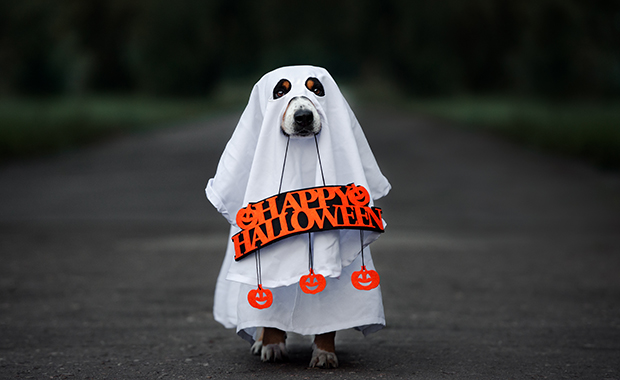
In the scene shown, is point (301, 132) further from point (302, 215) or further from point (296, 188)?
point (302, 215)

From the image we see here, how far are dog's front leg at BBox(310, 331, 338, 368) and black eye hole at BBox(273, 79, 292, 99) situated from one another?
4.10ft

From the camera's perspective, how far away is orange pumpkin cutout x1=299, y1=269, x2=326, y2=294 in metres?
3.43

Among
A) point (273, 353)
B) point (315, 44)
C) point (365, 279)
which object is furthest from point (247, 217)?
point (315, 44)

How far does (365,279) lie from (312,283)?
29 cm

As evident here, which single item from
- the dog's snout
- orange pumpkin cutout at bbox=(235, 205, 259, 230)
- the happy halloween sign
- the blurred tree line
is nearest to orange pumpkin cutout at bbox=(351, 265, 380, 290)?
the happy halloween sign

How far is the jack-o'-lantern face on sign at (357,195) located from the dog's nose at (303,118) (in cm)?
38

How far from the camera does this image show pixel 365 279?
356cm

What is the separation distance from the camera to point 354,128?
3.81 metres

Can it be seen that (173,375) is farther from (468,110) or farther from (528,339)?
(468,110)

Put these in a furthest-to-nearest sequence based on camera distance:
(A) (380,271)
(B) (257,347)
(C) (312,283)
A: (A) (380,271)
(B) (257,347)
(C) (312,283)

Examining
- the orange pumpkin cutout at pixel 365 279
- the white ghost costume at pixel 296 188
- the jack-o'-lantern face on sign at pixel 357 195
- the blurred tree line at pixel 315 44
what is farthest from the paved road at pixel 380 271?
the blurred tree line at pixel 315 44

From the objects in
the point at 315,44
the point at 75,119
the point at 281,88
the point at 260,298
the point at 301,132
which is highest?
the point at 315,44

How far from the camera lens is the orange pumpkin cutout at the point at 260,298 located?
11.3 feet

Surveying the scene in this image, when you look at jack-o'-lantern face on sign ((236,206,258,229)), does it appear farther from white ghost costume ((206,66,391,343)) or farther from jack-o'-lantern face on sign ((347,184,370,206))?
jack-o'-lantern face on sign ((347,184,370,206))
